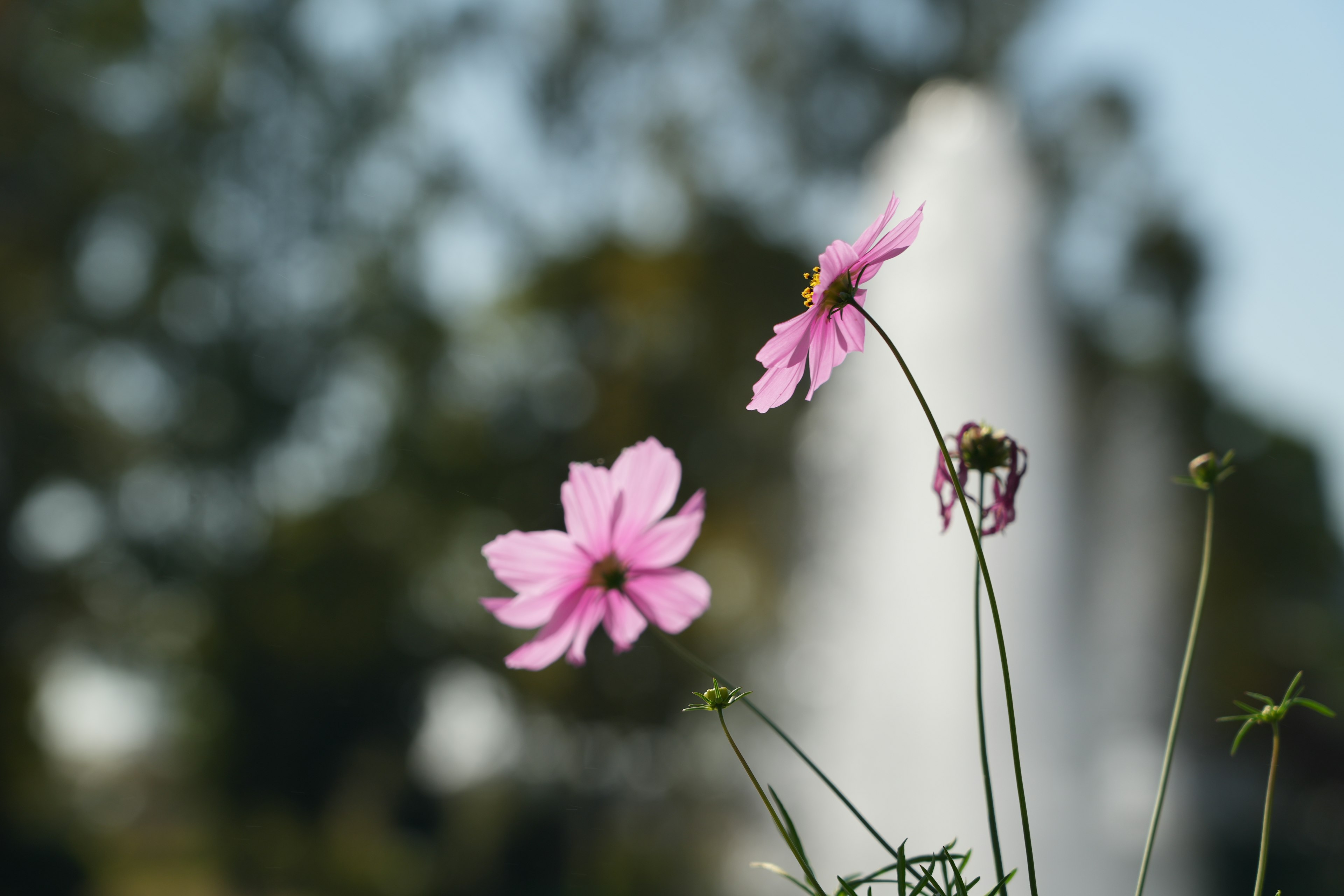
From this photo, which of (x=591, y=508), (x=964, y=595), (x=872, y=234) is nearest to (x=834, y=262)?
(x=872, y=234)

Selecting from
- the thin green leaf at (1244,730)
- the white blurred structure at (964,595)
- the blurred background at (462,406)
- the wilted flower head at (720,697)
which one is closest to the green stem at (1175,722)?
the thin green leaf at (1244,730)

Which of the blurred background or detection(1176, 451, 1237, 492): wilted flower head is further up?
the blurred background

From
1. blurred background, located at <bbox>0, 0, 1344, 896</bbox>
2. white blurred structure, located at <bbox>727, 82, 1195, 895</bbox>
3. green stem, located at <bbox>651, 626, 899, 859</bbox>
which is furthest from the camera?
blurred background, located at <bbox>0, 0, 1344, 896</bbox>

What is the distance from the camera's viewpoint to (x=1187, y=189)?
5488 millimetres

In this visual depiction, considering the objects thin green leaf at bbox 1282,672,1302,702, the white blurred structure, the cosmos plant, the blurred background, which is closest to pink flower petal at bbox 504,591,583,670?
the cosmos plant

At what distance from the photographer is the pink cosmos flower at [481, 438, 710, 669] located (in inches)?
12.9

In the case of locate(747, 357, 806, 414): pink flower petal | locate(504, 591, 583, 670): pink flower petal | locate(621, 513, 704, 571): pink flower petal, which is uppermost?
locate(747, 357, 806, 414): pink flower petal

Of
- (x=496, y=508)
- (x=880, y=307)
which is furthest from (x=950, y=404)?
(x=496, y=508)

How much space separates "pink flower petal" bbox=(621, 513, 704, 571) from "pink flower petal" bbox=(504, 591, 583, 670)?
0.02 meters

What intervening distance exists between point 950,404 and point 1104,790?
1.36 m

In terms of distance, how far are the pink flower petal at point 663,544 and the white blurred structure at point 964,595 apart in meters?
2.13

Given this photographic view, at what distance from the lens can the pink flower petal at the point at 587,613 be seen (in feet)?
1.10

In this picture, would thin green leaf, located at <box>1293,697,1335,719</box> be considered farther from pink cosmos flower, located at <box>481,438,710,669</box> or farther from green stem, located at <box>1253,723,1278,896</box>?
pink cosmos flower, located at <box>481,438,710,669</box>

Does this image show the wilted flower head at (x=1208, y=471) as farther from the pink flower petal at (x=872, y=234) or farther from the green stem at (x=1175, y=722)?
the pink flower petal at (x=872, y=234)
